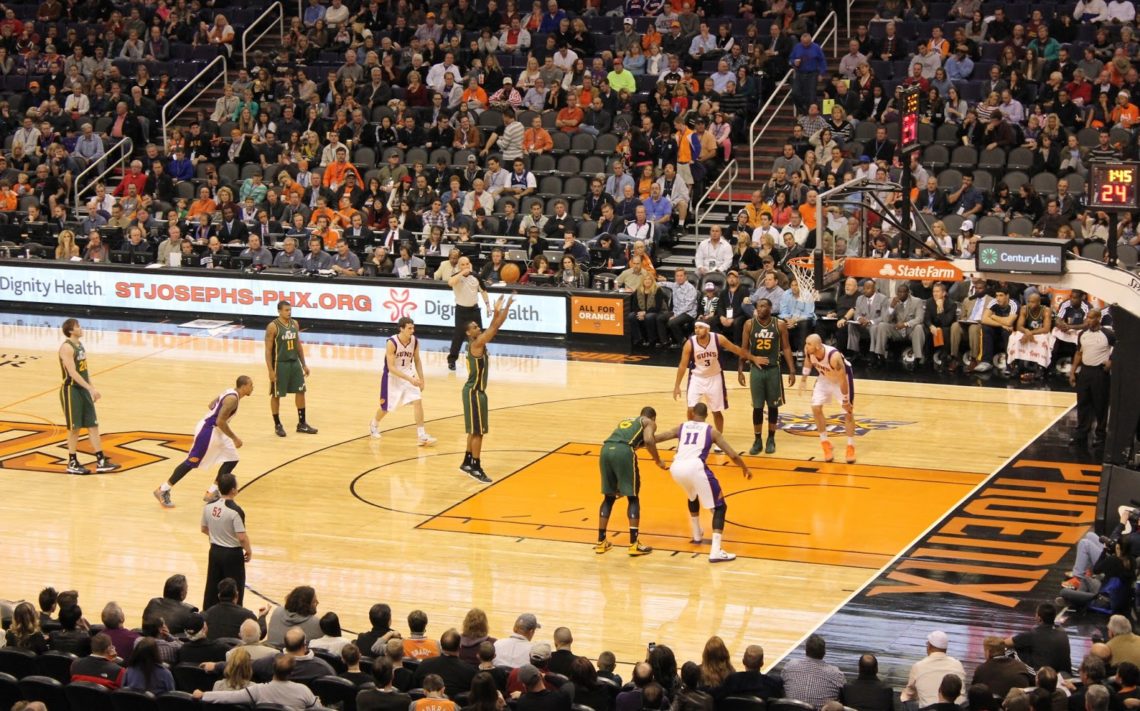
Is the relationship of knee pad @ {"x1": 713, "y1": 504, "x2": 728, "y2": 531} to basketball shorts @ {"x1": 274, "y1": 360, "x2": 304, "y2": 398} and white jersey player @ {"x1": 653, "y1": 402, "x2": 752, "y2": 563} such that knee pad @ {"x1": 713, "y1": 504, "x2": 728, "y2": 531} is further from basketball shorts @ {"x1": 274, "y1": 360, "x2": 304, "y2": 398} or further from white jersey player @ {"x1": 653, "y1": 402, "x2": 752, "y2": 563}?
basketball shorts @ {"x1": 274, "y1": 360, "x2": 304, "y2": 398}

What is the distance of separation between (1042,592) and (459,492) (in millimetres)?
6702

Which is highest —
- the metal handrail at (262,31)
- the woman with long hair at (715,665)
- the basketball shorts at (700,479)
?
the metal handrail at (262,31)

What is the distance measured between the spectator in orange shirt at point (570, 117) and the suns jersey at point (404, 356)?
1105cm

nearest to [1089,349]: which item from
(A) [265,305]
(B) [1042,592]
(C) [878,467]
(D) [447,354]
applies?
(C) [878,467]

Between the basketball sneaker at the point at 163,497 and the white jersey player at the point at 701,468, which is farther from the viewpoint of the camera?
the basketball sneaker at the point at 163,497

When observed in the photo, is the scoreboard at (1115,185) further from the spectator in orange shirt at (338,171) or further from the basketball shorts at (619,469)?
the spectator in orange shirt at (338,171)

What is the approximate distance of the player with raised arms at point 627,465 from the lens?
16.1 metres

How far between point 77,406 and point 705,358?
7.42 meters

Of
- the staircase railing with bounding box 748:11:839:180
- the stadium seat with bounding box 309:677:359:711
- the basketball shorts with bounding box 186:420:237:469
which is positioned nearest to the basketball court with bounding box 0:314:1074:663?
the basketball shorts with bounding box 186:420:237:469

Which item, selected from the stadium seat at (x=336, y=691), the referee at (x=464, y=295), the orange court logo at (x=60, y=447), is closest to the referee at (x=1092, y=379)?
the referee at (x=464, y=295)

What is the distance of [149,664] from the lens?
10.9 metres

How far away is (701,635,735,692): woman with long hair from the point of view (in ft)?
36.4

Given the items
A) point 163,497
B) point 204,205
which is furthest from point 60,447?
point 204,205

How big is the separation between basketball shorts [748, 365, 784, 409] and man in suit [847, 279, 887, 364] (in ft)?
17.7
